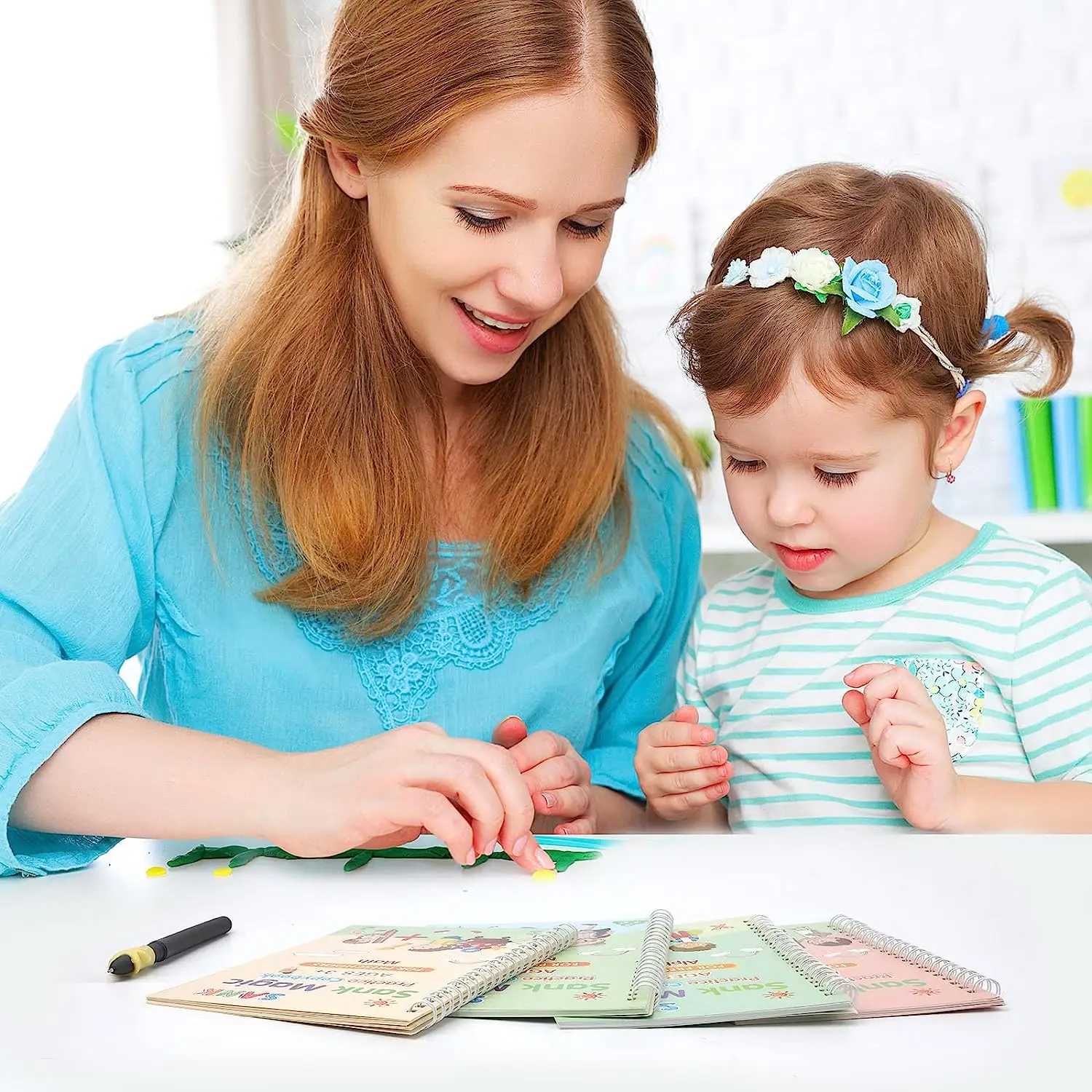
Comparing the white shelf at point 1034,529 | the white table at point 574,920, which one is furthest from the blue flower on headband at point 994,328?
the white shelf at point 1034,529

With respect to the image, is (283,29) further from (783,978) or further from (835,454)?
(783,978)

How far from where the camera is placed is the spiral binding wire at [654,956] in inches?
25.1

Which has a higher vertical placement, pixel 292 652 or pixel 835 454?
pixel 835 454

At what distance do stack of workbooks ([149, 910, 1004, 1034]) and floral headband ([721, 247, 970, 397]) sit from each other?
628mm

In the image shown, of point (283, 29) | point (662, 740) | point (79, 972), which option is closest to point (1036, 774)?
point (662, 740)

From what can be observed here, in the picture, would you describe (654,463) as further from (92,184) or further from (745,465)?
(92,184)

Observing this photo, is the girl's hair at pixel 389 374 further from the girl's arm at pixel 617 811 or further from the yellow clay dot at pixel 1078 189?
the yellow clay dot at pixel 1078 189

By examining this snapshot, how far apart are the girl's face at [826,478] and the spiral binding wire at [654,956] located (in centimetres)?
52

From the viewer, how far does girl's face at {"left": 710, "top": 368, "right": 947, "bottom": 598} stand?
119 centimetres

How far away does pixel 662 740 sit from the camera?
1.20 metres

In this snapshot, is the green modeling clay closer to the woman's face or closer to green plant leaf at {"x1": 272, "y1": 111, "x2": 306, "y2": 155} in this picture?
the woman's face

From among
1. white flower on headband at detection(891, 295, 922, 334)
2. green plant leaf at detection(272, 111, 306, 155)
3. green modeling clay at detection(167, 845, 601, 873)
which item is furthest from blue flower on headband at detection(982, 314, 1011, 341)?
green plant leaf at detection(272, 111, 306, 155)

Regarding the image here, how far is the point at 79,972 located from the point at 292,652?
1.85ft

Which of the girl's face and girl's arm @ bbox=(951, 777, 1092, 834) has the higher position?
the girl's face
